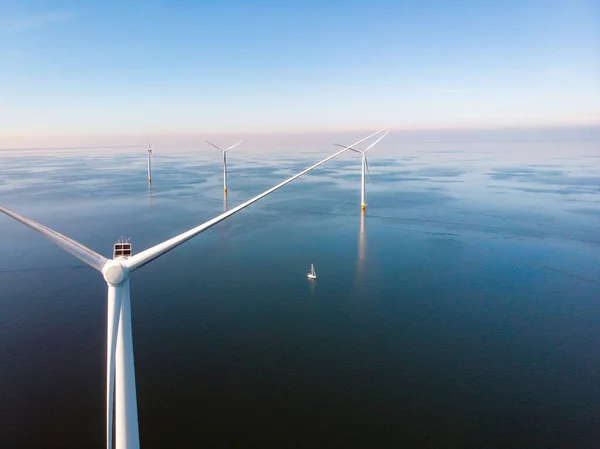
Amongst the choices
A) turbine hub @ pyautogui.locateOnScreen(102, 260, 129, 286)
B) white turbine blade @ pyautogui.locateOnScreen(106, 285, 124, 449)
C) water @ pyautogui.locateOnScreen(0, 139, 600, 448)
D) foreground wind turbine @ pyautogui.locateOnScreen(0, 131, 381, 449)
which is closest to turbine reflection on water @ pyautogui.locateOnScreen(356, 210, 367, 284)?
water @ pyautogui.locateOnScreen(0, 139, 600, 448)

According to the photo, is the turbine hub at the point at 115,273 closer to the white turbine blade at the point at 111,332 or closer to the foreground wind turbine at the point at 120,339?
the foreground wind turbine at the point at 120,339

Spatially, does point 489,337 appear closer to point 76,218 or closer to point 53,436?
point 53,436

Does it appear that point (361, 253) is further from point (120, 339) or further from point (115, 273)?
point (115, 273)

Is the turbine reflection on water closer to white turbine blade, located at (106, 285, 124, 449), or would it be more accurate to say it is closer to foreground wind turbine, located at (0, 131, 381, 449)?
foreground wind turbine, located at (0, 131, 381, 449)

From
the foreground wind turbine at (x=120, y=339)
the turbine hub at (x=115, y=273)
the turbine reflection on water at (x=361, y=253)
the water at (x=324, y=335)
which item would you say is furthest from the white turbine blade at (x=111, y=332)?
the turbine reflection on water at (x=361, y=253)

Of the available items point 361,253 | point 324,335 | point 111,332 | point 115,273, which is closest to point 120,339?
point 111,332

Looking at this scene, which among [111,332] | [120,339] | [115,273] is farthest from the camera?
[120,339]

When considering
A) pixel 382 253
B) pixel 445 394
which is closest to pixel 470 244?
pixel 382 253
